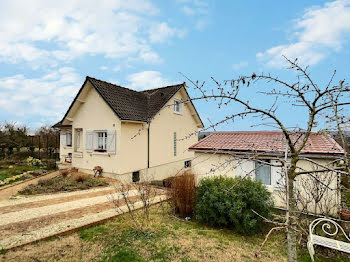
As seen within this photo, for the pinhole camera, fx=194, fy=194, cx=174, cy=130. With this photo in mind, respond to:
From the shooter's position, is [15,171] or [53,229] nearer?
[53,229]

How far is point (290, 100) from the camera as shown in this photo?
2.38 m

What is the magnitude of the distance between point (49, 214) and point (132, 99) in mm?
10428

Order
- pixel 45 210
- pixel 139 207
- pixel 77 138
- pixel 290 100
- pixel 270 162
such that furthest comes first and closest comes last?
1. pixel 77 138
2. pixel 270 162
3. pixel 139 207
4. pixel 45 210
5. pixel 290 100

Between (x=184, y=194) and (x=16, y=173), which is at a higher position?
(x=184, y=194)

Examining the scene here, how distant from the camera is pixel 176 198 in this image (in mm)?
6820

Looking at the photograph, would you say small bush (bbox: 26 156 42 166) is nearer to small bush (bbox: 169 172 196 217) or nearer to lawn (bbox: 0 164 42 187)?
lawn (bbox: 0 164 42 187)

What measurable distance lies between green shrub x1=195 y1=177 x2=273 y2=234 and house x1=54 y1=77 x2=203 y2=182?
231 inches

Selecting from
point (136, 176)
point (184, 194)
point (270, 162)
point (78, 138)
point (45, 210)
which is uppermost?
point (78, 138)

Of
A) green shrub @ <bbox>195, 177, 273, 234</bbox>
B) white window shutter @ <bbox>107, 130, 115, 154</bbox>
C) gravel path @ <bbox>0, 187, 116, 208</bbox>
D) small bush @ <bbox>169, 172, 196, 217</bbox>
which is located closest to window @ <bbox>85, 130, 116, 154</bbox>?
white window shutter @ <bbox>107, 130, 115, 154</bbox>

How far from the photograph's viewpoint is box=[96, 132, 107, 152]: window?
13.5m

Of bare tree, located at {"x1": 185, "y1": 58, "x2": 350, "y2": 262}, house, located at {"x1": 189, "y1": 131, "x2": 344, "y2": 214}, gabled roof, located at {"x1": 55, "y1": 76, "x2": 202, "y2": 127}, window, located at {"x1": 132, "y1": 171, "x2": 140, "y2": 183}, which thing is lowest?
window, located at {"x1": 132, "y1": 171, "x2": 140, "y2": 183}

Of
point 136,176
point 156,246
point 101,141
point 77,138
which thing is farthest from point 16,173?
point 156,246

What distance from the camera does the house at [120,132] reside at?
12.7m

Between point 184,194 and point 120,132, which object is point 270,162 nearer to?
point 184,194
